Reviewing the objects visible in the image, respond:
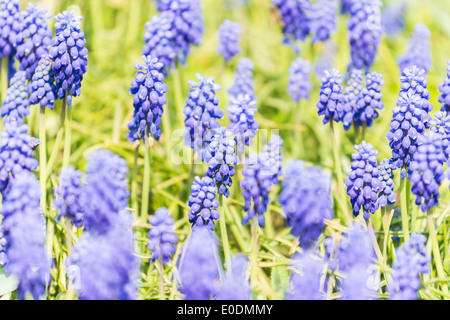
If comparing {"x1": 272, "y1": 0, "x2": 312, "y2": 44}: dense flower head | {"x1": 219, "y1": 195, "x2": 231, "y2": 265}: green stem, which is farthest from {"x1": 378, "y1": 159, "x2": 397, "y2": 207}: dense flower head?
{"x1": 272, "y1": 0, "x2": 312, "y2": 44}: dense flower head

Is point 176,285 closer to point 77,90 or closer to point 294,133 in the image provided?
point 77,90

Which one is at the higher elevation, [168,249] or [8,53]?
[8,53]

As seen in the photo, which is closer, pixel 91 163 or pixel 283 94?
pixel 91 163

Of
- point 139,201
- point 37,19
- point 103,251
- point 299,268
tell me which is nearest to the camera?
point 103,251

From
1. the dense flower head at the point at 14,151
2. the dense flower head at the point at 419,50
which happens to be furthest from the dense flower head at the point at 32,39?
the dense flower head at the point at 419,50

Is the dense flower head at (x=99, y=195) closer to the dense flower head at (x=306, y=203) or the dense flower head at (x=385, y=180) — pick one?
the dense flower head at (x=306, y=203)
